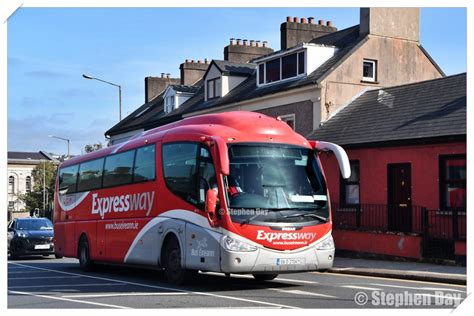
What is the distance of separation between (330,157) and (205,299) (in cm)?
1569

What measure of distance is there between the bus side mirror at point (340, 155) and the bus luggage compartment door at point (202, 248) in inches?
121

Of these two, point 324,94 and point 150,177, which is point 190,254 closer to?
point 150,177

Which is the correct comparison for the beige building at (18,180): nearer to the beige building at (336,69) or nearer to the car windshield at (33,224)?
the beige building at (336,69)

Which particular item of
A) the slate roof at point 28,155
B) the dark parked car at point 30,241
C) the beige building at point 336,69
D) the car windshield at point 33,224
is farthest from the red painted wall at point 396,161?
the slate roof at point 28,155

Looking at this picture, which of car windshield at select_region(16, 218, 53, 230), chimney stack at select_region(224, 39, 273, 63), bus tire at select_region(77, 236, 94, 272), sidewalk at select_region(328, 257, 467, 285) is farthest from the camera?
chimney stack at select_region(224, 39, 273, 63)

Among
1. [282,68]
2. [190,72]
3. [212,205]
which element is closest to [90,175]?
[212,205]

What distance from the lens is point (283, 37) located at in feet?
128

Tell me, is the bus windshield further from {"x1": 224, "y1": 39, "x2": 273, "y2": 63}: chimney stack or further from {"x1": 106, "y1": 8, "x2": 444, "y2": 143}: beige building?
{"x1": 224, "y1": 39, "x2": 273, "y2": 63}: chimney stack

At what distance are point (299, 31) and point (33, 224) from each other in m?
18.2

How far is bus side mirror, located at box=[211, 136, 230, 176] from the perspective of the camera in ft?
44.9

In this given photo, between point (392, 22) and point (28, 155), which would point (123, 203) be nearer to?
point (392, 22)

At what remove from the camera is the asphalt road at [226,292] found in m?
12.3

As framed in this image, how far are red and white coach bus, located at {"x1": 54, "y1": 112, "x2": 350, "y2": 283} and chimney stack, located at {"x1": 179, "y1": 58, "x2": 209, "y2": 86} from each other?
3416 centimetres

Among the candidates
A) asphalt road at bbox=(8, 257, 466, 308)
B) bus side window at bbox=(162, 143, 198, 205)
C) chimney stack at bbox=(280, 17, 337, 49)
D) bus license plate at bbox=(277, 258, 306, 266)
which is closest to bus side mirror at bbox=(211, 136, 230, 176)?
bus side window at bbox=(162, 143, 198, 205)
